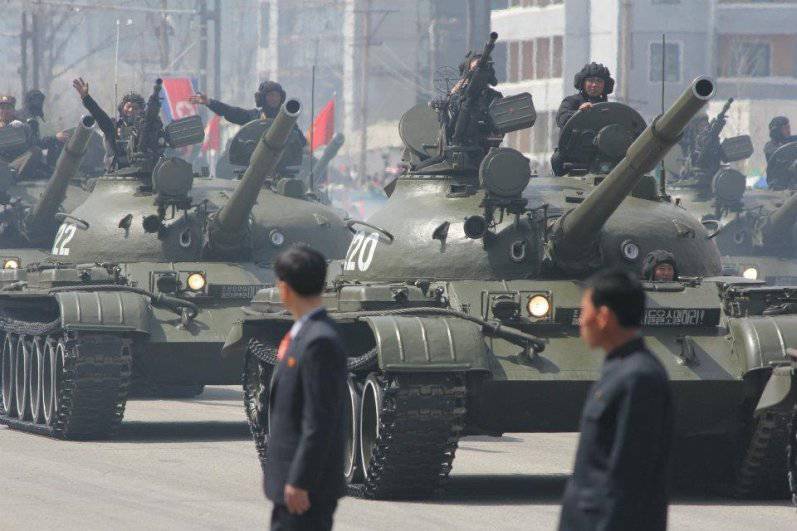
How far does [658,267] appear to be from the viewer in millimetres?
15531

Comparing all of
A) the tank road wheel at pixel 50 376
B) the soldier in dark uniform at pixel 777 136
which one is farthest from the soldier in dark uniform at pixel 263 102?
the soldier in dark uniform at pixel 777 136

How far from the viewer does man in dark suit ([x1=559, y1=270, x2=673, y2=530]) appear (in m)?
7.68

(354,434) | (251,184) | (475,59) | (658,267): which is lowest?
(354,434)

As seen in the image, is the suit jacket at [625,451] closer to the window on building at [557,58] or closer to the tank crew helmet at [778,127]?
the tank crew helmet at [778,127]

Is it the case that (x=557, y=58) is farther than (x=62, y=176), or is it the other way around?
(x=557, y=58)

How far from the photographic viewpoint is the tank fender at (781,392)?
13.7 m

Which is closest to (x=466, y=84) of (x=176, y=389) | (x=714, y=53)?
(x=176, y=389)

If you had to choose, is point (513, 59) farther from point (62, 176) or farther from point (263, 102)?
point (62, 176)

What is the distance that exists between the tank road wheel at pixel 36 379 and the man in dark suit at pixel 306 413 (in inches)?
447

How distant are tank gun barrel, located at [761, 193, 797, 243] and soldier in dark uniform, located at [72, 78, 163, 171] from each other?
31.7 feet

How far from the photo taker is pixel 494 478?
52.7 feet

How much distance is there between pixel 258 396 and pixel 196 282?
3.17 metres

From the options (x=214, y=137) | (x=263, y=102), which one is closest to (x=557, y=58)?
(x=214, y=137)

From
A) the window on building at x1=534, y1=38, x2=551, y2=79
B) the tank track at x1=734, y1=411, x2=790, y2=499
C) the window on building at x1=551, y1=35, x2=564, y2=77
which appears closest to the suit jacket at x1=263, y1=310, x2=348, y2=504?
the tank track at x1=734, y1=411, x2=790, y2=499
